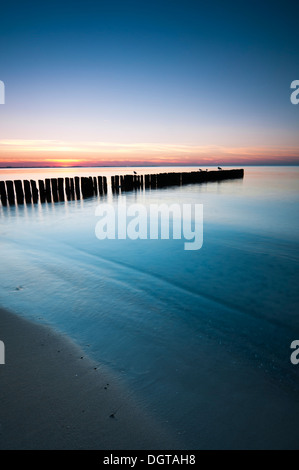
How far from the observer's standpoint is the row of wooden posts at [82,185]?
15547 mm

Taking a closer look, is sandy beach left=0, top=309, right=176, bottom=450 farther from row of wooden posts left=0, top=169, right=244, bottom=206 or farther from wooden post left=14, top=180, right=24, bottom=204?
wooden post left=14, top=180, right=24, bottom=204

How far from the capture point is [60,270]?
5309mm

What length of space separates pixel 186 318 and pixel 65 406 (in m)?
2.03

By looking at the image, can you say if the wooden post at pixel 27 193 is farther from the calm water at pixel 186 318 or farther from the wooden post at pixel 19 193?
the calm water at pixel 186 318

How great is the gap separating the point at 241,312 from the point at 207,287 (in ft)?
3.12

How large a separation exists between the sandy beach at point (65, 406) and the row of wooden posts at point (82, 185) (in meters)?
14.6

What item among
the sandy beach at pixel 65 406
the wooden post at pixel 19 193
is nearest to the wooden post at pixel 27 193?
the wooden post at pixel 19 193

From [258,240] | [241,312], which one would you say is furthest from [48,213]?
[241,312]

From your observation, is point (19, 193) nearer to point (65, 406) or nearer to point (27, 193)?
point (27, 193)

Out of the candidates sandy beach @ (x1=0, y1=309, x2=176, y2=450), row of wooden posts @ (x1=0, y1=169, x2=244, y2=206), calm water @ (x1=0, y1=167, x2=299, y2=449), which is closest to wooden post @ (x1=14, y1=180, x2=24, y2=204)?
row of wooden posts @ (x1=0, y1=169, x2=244, y2=206)

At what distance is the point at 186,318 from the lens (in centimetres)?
361

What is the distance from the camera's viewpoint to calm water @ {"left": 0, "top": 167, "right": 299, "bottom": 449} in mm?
2100

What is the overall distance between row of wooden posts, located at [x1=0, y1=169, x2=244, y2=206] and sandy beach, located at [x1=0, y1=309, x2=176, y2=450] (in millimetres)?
14649
